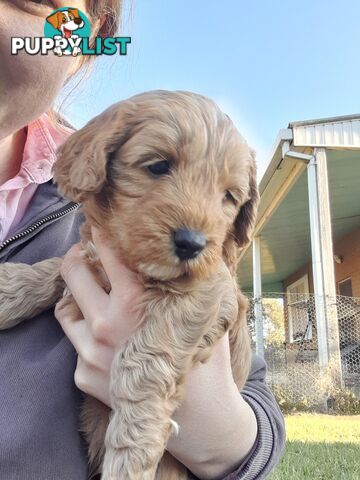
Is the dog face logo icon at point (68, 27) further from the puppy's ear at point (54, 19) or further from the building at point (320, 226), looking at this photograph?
the building at point (320, 226)

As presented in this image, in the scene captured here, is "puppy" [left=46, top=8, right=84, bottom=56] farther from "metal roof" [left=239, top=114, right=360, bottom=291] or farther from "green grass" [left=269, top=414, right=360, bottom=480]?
"metal roof" [left=239, top=114, right=360, bottom=291]

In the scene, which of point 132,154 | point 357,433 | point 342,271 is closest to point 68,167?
point 132,154

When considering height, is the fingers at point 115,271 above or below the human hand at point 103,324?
above

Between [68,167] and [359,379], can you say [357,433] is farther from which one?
[68,167]

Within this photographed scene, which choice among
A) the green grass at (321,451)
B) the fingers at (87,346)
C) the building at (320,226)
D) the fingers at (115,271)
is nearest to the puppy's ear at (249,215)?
the fingers at (115,271)

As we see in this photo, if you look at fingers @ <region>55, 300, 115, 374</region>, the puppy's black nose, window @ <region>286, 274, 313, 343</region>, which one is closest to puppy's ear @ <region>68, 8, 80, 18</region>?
the puppy's black nose

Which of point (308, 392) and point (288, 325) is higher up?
point (308, 392)
